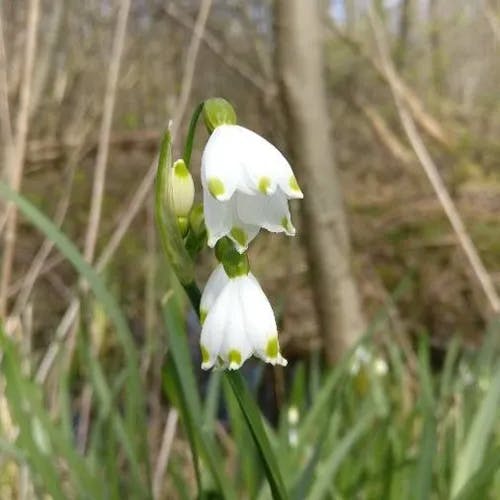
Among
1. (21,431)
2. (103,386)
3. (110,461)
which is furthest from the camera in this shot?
(103,386)

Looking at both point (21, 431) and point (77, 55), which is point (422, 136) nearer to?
point (77, 55)

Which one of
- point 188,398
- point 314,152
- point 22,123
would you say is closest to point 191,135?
point 188,398

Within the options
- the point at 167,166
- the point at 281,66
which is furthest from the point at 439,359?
the point at 167,166

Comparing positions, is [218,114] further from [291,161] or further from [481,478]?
[291,161]

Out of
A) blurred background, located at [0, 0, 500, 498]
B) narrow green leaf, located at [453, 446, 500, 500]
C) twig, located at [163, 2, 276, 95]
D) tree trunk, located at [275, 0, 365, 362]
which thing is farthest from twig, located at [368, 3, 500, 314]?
narrow green leaf, located at [453, 446, 500, 500]

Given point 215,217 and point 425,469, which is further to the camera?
point 425,469

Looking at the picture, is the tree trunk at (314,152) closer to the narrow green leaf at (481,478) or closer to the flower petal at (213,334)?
the narrow green leaf at (481,478)
